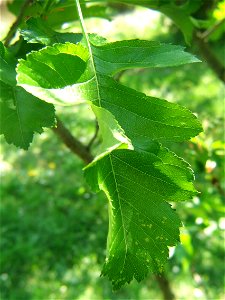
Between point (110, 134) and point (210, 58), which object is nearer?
point (110, 134)

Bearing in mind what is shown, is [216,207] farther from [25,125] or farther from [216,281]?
[216,281]

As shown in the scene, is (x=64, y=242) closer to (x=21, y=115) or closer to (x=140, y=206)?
(x=21, y=115)

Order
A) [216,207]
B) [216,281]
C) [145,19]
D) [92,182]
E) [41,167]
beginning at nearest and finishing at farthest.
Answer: [92,182] → [216,207] → [216,281] → [41,167] → [145,19]

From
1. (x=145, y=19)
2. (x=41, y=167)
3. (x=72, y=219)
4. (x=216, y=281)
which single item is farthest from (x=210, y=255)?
(x=145, y=19)

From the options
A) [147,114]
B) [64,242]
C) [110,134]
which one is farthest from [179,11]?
[64,242]

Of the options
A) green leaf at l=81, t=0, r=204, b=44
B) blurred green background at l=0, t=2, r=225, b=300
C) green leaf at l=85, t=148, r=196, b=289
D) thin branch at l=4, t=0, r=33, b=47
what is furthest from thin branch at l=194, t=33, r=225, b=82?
green leaf at l=85, t=148, r=196, b=289

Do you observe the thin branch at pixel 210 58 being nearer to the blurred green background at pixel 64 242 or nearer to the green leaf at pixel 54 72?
the blurred green background at pixel 64 242
